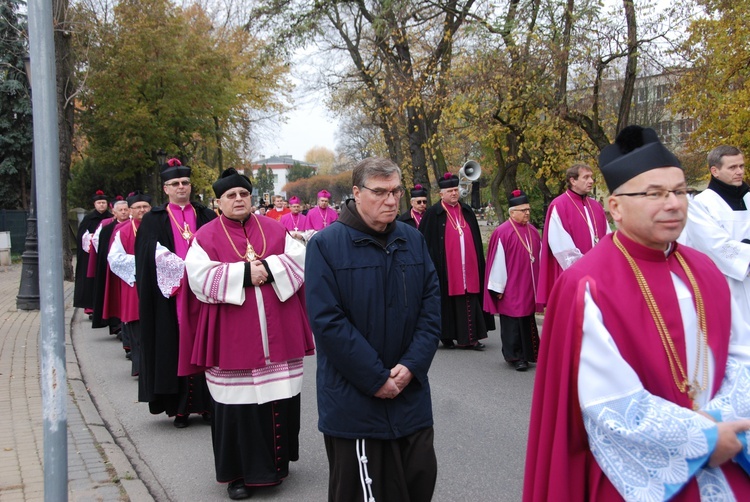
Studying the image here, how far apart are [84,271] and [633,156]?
12468mm

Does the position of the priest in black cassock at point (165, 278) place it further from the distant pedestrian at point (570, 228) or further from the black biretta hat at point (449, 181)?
the black biretta hat at point (449, 181)

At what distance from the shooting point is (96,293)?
1027cm

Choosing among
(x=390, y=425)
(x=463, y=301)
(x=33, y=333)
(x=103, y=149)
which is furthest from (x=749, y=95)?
(x=103, y=149)

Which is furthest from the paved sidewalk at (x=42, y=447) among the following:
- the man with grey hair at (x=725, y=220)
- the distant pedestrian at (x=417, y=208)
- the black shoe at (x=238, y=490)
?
the distant pedestrian at (x=417, y=208)

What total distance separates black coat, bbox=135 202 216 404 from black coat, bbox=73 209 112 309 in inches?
272

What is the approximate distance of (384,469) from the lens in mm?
3635

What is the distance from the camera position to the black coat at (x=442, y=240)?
33.4 feet

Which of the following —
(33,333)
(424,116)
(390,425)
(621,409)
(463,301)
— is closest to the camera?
(621,409)

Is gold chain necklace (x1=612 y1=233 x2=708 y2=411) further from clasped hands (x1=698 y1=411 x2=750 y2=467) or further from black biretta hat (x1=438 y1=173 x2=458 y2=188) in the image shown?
black biretta hat (x1=438 y1=173 x2=458 y2=188)

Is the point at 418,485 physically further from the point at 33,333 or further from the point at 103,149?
the point at 103,149

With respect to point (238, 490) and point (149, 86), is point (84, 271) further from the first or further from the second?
point (149, 86)

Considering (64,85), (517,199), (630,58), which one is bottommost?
(517,199)

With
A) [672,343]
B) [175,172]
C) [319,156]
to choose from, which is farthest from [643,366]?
[319,156]

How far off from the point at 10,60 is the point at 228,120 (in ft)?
31.5
